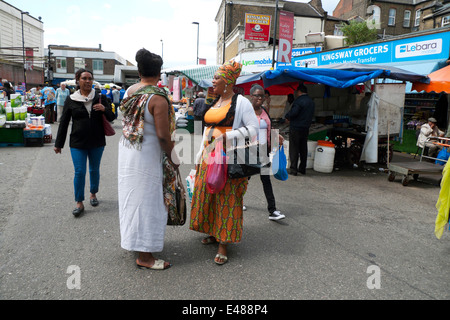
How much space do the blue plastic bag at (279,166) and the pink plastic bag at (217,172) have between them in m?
1.92

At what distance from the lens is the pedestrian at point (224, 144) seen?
325 centimetres

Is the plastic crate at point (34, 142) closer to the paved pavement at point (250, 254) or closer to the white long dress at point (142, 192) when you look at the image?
the paved pavement at point (250, 254)

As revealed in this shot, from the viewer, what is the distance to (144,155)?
117 inches

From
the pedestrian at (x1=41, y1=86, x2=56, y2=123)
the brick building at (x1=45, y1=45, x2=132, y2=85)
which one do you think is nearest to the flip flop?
the pedestrian at (x1=41, y1=86, x2=56, y2=123)

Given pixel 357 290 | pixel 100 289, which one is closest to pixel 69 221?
pixel 100 289

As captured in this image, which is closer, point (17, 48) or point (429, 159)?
point (429, 159)

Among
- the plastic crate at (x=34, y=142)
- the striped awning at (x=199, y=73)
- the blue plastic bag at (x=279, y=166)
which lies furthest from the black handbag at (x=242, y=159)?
the striped awning at (x=199, y=73)

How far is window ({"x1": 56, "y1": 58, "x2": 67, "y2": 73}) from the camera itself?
6004 cm

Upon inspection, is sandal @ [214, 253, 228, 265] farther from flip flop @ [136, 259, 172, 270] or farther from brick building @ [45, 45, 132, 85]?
brick building @ [45, 45, 132, 85]

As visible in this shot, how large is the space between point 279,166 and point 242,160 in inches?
72.4

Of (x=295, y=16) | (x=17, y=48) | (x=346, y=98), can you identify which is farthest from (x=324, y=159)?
(x=17, y=48)

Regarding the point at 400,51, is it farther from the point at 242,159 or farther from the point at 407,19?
the point at 407,19

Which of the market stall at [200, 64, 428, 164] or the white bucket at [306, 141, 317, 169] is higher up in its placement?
the market stall at [200, 64, 428, 164]

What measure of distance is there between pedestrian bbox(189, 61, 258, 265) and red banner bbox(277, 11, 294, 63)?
8.97m
